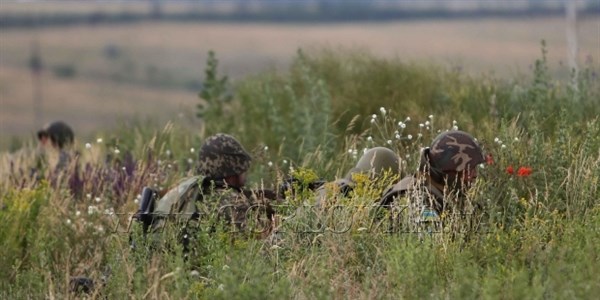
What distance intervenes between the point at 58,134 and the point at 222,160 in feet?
25.2

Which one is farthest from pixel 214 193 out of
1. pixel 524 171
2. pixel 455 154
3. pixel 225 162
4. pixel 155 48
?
pixel 155 48

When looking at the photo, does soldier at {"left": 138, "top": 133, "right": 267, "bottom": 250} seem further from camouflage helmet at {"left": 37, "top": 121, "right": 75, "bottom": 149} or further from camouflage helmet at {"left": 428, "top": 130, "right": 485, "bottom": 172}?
camouflage helmet at {"left": 37, "top": 121, "right": 75, "bottom": 149}

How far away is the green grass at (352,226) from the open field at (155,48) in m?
76.4

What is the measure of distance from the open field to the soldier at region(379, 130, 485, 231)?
8138cm

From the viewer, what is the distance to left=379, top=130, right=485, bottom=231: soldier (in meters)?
13.3

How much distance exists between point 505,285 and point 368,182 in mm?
1952

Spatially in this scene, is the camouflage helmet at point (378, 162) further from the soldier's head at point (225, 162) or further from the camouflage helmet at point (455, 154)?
the soldier's head at point (225, 162)

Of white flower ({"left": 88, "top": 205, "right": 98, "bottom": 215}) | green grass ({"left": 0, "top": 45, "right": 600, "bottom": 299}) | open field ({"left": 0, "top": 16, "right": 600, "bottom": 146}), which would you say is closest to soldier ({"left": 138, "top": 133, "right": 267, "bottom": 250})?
green grass ({"left": 0, "top": 45, "right": 600, "bottom": 299})

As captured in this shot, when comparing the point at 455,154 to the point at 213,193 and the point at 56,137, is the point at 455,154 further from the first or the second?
the point at 56,137

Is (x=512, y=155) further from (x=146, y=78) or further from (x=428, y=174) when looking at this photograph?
(x=146, y=78)

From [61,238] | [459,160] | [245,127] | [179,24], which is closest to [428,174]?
[459,160]

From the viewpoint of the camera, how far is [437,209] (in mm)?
13375

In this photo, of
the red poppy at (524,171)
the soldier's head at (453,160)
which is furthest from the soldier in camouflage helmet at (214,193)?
the red poppy at (524,171)

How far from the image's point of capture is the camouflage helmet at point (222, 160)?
14.7 m
